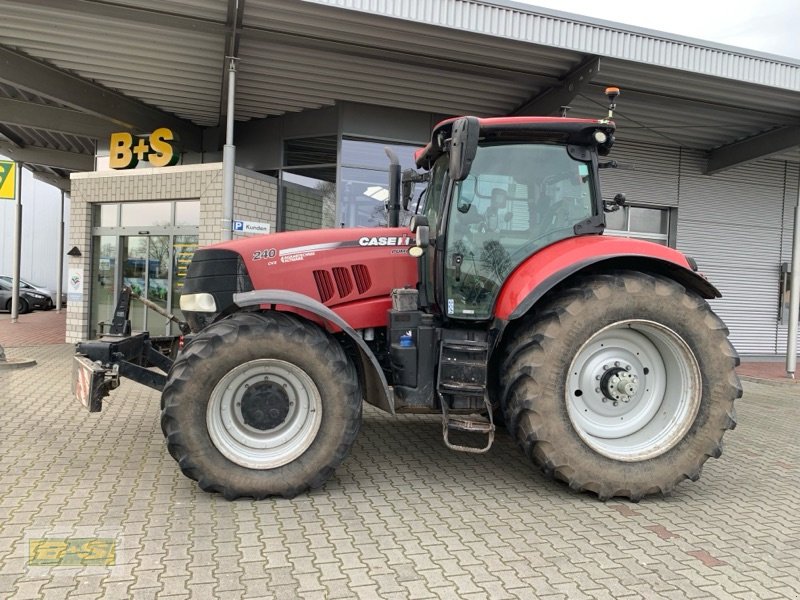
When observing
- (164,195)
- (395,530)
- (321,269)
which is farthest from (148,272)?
(395,530)

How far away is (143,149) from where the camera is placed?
38.8 ft

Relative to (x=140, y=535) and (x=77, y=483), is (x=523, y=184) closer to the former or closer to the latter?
(x=140, y=535)

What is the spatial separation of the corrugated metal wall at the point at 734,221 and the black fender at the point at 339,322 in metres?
9.65

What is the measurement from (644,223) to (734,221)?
2.08 metres

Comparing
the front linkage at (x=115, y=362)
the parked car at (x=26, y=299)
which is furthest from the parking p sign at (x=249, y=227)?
the parked car at (x=26, y=299)

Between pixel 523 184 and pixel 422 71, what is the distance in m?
5.65

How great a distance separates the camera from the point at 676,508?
379 centimetres

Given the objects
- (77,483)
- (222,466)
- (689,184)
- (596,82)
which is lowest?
(77,483)

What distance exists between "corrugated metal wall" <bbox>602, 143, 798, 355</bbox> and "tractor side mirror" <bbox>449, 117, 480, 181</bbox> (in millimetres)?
9284

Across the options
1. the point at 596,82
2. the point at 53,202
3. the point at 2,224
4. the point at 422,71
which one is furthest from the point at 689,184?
the point at 2,224

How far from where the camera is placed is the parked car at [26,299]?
19.4 meters

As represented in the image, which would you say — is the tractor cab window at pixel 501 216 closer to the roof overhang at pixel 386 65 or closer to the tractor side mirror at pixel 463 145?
the tractor side mirror at pixel 463 145

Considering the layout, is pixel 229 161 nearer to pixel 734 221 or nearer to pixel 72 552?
pixel 72 552

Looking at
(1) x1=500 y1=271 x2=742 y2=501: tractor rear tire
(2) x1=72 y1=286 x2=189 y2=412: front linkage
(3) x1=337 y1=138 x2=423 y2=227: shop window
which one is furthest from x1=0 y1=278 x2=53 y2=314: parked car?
(1) x1=500 y1=271 x2=742 y2=501: tractor rear tire
